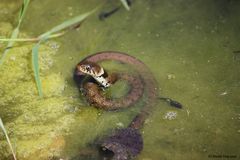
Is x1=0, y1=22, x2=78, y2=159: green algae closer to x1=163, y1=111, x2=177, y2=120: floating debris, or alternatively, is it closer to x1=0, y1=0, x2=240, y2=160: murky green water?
x1=0, y1=0, x2=240, y2=160: murky green water

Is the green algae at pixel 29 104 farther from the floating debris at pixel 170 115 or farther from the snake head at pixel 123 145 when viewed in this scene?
the floating debris at pixel 170 115

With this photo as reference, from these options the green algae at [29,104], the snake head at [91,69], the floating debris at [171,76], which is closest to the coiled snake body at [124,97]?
the snake head at [91,69]

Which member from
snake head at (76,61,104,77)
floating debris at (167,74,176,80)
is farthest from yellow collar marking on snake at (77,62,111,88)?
floating debris at (167,74,176,80)

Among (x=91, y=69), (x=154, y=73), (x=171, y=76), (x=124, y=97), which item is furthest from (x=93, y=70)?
(x=171, y=76)

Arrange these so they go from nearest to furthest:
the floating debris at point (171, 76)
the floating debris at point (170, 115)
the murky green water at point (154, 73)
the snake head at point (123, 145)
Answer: the snake head at point (123, 145) → the murky green water at point (154, 73) → the floating debris at point (170, 115) → the floating debris at point (171, 76)

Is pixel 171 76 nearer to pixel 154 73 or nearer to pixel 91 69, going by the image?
pixel 154 73

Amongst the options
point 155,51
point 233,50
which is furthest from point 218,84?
point 155,51
